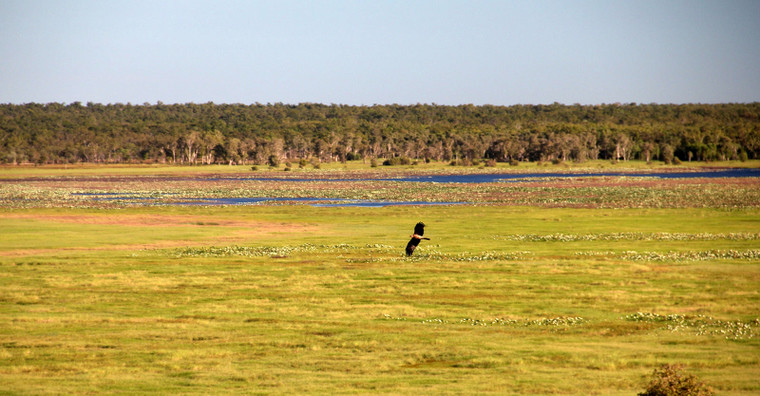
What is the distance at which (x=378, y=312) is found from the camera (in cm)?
2178

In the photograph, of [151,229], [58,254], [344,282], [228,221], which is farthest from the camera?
[228,221]

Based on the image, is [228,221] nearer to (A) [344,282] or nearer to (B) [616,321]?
(A) [344,282]

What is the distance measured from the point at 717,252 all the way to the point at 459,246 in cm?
1097

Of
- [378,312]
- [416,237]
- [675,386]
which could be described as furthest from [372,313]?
[675,386]

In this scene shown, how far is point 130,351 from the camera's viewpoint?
57.0 ft

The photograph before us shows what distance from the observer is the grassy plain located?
15219 millimetres

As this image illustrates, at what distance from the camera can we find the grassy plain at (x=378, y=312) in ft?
49.9

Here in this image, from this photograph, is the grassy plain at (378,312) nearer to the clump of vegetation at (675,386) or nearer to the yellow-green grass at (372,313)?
the yellow-green grass at (372,313)

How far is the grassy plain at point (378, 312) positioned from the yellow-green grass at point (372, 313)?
0.25 feet

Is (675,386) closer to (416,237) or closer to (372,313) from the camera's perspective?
(372,313)

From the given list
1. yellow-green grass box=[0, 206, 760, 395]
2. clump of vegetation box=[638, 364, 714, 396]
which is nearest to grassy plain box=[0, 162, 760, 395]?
yellow-green grass box=[0, 206, 760, 395]

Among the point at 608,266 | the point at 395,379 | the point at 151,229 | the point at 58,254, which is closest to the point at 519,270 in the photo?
the point at 608,266

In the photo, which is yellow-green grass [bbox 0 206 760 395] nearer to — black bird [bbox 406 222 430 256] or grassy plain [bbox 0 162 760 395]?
grassy plain [bbox 0 162 760 395]

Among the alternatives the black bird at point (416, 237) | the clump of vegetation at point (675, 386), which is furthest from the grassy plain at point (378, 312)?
the clump of vegetation at point (675, 386)
